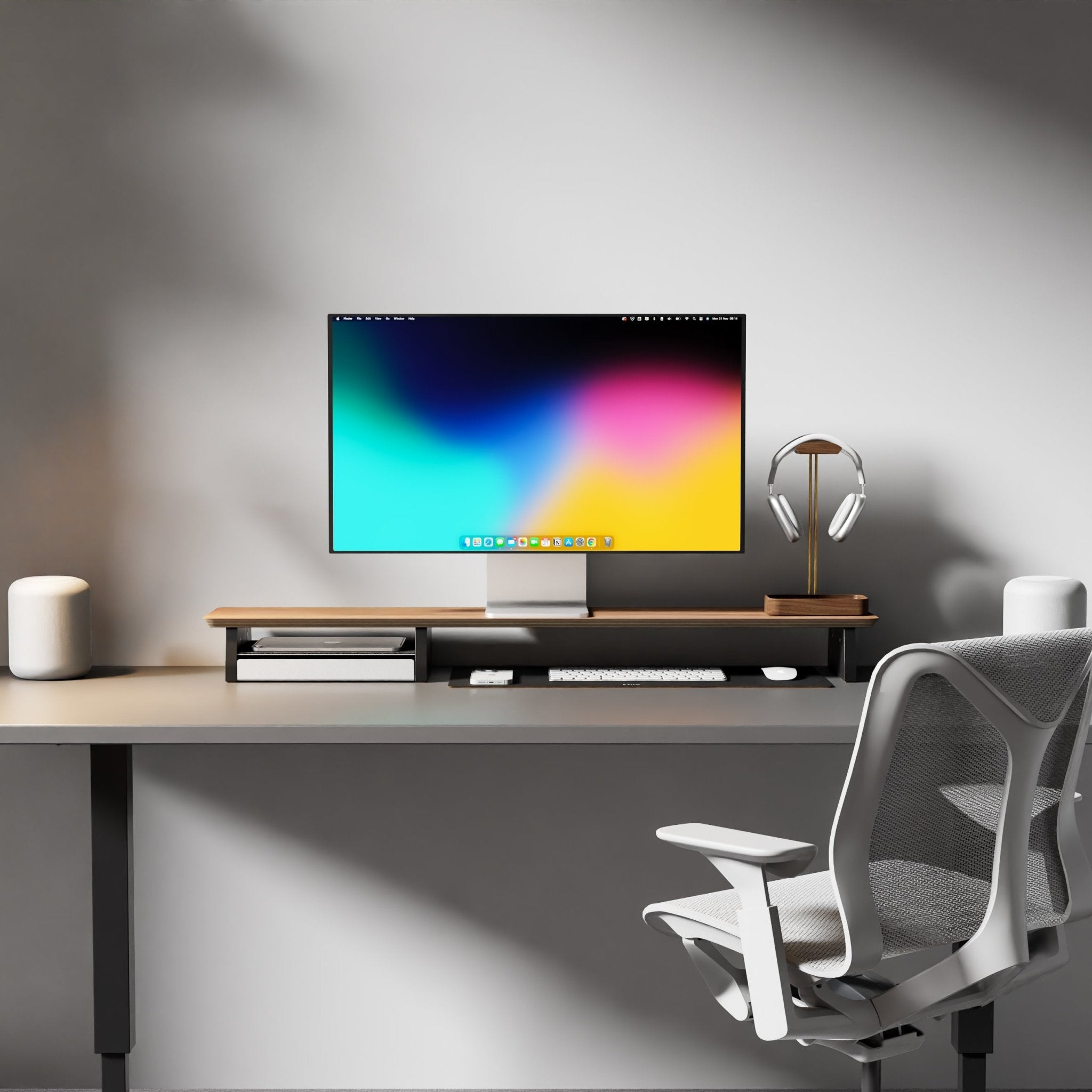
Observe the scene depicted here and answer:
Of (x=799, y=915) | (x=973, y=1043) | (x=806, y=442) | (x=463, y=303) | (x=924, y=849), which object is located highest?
(x=463, y=303)

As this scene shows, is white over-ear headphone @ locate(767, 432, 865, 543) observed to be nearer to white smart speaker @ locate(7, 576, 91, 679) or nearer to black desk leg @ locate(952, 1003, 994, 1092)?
black desk leg @ locate(952, 1003, 994, 1092)

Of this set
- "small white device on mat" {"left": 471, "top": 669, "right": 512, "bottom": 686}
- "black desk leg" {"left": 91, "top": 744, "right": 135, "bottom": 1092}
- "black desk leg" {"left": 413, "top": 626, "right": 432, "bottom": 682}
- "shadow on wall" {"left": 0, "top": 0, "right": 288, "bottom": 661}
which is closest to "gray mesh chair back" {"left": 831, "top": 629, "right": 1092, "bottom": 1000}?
"small white device on mat" {"left": 471, "top": 669, "right": 512, "bottom": 686}

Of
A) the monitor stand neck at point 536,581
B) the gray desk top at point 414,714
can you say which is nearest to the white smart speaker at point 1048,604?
the gray desk top at point 414,714

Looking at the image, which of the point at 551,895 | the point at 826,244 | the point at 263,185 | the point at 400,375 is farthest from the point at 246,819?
the point at 826,244

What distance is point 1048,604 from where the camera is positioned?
6.88ft

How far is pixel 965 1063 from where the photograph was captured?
204 centimetres

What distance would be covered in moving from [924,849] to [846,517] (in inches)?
34.9

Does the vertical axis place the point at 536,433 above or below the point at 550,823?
above

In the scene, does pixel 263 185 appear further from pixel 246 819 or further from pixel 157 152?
pixel 246 819

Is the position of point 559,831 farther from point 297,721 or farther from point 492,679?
point 297,721

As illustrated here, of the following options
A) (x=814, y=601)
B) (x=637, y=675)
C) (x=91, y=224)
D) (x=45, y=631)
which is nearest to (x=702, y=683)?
(x=637, y=675)

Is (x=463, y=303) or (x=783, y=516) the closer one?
(x=783, y=516)

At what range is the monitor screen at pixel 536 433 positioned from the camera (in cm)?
213

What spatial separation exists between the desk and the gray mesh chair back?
337mm
